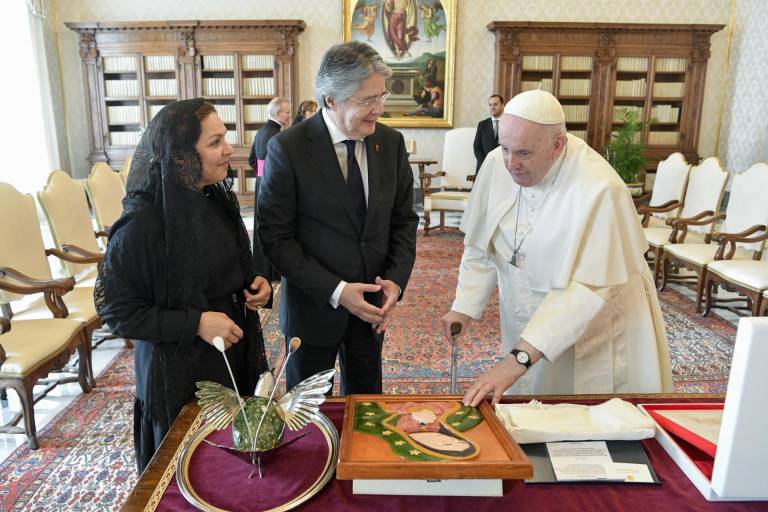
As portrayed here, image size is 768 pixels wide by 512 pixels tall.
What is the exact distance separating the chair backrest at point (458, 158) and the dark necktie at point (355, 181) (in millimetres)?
6639

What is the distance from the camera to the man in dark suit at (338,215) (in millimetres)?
1885

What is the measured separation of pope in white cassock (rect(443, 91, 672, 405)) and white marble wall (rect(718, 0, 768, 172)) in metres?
7.70

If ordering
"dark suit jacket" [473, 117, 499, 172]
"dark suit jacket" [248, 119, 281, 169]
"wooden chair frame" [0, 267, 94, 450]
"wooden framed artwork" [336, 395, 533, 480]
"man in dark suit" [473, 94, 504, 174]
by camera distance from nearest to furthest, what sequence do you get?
1. "wooden framed artwork" [336, 395, 533, 480]
2. "wooden chair frame" [0, 267, 94, 450]
3. "dark suit jacket" [248, 119, 281, 169]
4. "man in dark suit" [473, 94, 504, 174]
5. "dark suit jacket" [473, 117, 499, 172]

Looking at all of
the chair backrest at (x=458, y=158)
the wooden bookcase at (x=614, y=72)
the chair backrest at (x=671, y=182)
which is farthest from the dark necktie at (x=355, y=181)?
the wooden bookcase at (x=614, y=72)

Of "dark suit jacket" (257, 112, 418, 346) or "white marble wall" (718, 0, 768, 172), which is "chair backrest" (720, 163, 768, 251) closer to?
"white marble wall" (718, 0, 768, 172)

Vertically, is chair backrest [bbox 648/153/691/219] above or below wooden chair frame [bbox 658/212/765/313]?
above

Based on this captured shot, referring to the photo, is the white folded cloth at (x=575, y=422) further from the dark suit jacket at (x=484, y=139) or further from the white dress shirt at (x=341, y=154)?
the dark suit jacket at (x=484, y=139)

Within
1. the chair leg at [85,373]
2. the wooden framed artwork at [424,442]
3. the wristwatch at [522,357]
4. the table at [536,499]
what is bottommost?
the chair leg at [85,373]

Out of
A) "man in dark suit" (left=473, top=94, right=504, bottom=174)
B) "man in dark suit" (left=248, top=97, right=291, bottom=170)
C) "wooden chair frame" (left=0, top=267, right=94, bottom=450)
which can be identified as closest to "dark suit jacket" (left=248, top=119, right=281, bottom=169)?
"man in dark suit" (left=248, top=97, right=291, bottom=170)

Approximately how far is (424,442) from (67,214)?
11.6 feet

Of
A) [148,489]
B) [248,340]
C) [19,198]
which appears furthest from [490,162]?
[19,198]

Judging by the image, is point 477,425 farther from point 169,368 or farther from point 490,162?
point 490,162

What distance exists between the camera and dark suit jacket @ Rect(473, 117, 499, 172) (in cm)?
749

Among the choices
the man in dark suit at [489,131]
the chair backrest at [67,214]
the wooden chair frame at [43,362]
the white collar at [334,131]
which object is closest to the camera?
the white collar at [334,131]
